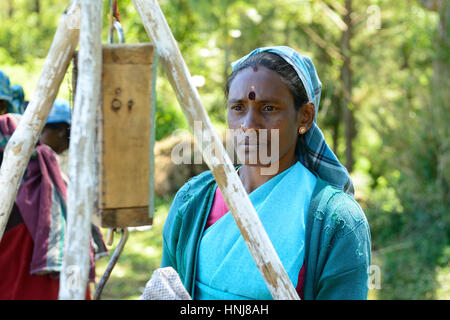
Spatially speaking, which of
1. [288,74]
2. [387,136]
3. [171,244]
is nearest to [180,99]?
[288,74]

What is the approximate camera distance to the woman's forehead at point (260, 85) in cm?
161

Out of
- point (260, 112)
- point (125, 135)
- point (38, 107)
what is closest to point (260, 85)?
point (260, 112)

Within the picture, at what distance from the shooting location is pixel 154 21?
1.29 m

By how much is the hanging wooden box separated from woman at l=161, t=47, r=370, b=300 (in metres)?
0.39

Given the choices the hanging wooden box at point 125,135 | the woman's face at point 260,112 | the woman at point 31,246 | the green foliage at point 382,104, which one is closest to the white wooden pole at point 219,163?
the hanging wooden box at point 125,135

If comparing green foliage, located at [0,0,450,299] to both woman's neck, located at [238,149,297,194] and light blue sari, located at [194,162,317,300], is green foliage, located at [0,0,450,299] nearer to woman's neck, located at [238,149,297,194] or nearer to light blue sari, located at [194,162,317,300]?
woman's neck, located at [238,149,297,194]

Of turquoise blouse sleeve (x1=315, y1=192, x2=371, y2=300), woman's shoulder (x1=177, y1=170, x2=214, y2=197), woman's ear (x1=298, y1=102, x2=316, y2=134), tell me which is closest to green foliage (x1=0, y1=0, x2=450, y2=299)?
woman's shoulder (x1=177, y1=170, x2=214, y2=197)

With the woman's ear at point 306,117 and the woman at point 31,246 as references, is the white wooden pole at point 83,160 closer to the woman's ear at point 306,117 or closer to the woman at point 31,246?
the woman's ear at point 306,117

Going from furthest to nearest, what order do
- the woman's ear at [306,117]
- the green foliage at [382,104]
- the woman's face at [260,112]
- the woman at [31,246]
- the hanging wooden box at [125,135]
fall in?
1. the green foliage at [382,104]
2. the woman at [31,246]
3. the woman's ear at [306,117]
4. the woman's face at [260,112]
5. the hanging wooden box at [125,135]

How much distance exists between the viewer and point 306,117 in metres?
1.72

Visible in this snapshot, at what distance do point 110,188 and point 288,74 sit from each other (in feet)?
2.30

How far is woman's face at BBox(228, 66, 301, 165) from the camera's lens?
1605 mm

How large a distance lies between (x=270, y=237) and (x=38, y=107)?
0.74 m

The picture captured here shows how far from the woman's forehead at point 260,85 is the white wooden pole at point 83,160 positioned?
550 mm
